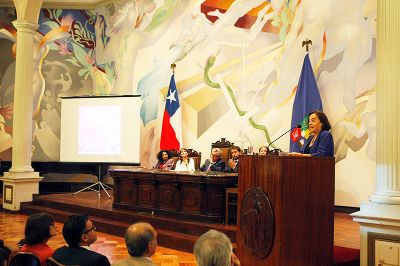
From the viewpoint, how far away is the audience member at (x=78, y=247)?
97.4 inches

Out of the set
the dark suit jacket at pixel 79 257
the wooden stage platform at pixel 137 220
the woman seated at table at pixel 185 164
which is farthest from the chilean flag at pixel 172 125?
the dark suit jacket at pixel 79 257

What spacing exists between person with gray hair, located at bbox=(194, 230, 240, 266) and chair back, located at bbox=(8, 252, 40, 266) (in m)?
0.97

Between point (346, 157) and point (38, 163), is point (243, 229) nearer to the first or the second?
point (346, 157)

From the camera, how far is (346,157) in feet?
23.8

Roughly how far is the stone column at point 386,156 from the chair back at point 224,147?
14.2 ft

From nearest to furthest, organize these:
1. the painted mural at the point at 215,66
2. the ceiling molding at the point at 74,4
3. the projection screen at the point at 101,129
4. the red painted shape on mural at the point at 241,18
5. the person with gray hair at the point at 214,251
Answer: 1. the person with gray hair at the point at 214,251
2. the painted mural at the point at 215,66
3. the red painted shape on mural at the point at 241,18
4. the projection screen at the point at 101,129
5. the ceiling molding at the point at 74,4

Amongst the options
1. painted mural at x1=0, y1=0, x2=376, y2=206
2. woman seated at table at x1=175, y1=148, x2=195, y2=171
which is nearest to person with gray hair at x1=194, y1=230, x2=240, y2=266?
painted mural at x1=0, y1=0, x2=376, y2=206

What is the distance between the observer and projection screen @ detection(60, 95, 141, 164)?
978 centimetres

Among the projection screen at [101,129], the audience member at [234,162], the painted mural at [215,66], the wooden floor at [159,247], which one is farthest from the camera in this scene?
the projection screen at [101,129]

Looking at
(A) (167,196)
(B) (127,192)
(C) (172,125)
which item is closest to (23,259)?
(A) (167,196)

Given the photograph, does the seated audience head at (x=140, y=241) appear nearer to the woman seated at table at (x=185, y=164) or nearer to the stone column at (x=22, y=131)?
the woman seated at table at (x=185, y=164)

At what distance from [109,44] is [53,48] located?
54.0 inches

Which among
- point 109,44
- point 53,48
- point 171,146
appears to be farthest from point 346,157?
point 53,48

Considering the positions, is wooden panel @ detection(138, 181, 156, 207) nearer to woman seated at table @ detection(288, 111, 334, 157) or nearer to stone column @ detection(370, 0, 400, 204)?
woman seated at table @ detection(288, 111, 334, 157)
